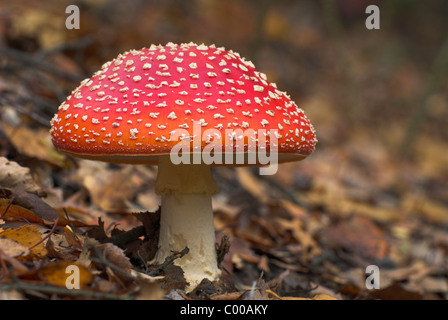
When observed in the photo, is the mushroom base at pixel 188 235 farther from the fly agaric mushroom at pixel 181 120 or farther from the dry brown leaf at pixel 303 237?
the dry brown leaf at pixel 303 237

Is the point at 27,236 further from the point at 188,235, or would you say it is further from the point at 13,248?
the point at 188,235

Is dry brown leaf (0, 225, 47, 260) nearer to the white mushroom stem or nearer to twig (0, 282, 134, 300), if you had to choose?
twig (0, 282, 134, 300)

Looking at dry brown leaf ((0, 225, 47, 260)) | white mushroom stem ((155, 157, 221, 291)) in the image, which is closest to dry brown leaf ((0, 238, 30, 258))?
dry brown leaf ((0, 225, 47, 260))

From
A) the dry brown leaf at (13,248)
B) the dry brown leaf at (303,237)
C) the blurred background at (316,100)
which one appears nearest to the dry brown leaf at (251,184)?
the blurred background at (316,100)

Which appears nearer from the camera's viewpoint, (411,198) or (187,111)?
(187,111)

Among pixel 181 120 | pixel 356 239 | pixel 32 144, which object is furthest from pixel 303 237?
pixel 181 120

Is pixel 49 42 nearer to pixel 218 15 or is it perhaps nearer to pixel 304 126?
pixel 304 126
